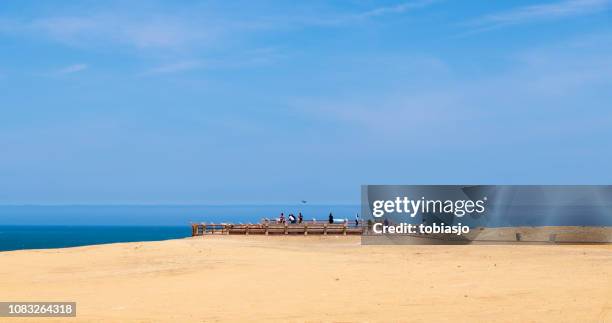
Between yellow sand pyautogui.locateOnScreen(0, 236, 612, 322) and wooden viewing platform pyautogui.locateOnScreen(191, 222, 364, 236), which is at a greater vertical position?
wooden viewing platform pyautogui.locateOnScreen(191, 222, 364, 236)

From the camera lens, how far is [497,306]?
69.7ft

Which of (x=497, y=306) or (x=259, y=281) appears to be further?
(x=259, y=281)

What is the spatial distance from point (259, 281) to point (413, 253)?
1191 cm

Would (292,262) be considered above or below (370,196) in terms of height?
below

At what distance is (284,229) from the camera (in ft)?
187

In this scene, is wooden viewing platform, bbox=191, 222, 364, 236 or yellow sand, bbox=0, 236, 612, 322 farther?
wooden viewing platform, bbox=191, 222, 364, 236

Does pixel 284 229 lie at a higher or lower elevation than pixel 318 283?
higher

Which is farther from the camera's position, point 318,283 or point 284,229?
point 284,229

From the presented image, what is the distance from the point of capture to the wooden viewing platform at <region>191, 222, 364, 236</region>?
186 feet

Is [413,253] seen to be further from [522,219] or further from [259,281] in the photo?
[522,219]

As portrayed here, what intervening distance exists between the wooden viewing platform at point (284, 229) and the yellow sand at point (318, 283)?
15.4 m

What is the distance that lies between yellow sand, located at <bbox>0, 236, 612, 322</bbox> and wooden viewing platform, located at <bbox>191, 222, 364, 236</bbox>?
1538 cm

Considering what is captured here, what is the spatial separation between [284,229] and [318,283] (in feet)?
99.2

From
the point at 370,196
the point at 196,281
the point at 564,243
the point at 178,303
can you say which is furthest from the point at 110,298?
the point at 564,243
